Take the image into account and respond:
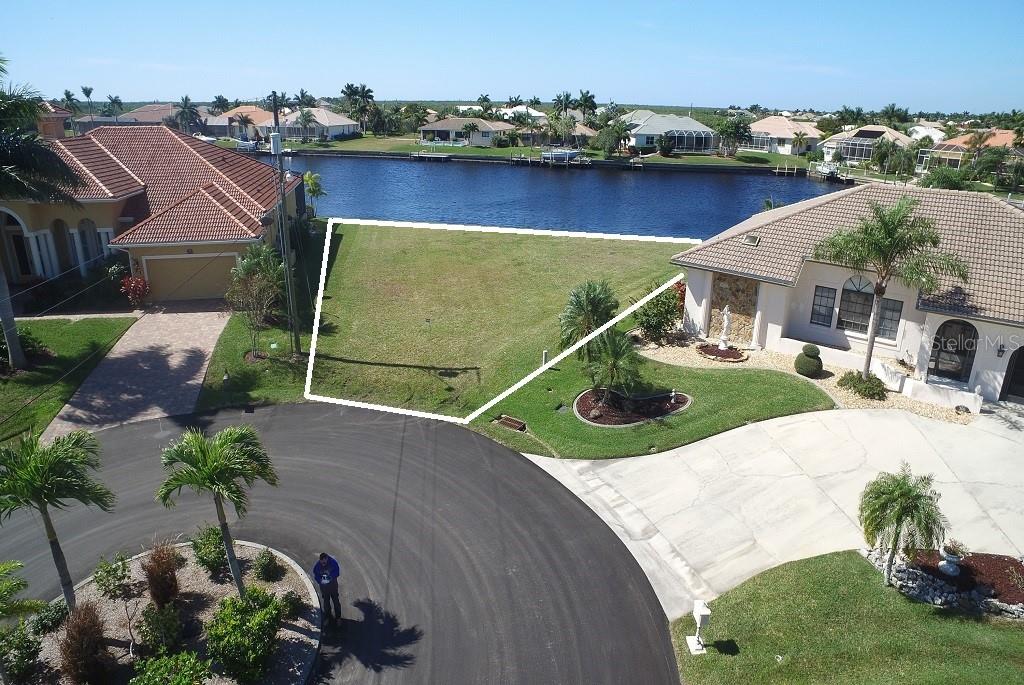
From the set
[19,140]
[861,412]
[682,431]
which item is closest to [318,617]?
[682,431]

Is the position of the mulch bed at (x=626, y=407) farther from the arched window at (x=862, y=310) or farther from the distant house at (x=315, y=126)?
the distant house at (x=315, y=126)

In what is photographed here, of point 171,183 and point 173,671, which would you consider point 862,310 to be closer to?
point 173,671

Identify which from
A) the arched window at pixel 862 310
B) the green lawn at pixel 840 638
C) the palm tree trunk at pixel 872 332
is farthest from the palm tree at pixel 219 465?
the arched window at pixel 862 310

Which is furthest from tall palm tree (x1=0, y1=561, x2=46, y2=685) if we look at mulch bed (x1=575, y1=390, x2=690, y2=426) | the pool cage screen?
the pool cage screen

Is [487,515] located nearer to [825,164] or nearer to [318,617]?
[318,617]

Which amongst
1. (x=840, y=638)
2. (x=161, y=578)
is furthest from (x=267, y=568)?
(x=840, y=638)

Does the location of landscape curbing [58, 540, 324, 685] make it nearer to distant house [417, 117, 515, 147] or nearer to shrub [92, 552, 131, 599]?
shrub [92, 552, 131, 599]
